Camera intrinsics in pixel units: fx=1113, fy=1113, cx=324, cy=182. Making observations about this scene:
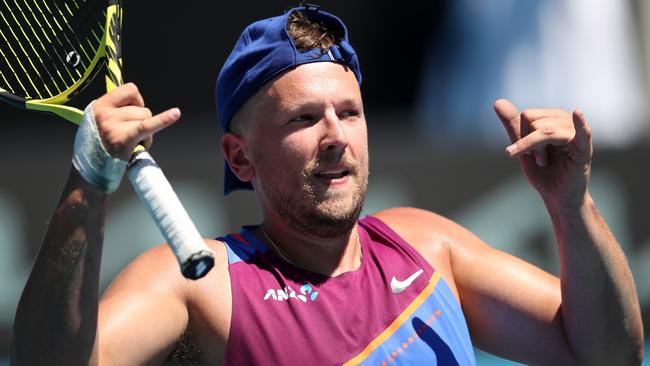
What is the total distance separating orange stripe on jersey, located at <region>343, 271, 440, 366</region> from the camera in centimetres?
329

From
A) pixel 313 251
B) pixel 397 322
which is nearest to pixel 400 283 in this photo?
pixel 397 322

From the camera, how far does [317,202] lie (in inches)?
134

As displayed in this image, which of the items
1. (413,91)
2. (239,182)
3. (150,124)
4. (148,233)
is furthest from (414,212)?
(413,91)

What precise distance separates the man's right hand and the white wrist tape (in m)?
0.01

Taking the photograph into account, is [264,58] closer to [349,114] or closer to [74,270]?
[349,114]

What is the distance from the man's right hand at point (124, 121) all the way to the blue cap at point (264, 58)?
0.66 metres

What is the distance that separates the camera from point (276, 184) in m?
3.49

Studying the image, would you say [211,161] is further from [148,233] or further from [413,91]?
[413,91]

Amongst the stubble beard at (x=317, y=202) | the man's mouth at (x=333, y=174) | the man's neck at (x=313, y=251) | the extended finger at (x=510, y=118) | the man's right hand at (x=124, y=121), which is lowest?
the man's neck at (x=313, y=251)

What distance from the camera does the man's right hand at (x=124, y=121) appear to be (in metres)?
2.75

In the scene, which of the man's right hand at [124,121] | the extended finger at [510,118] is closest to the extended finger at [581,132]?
the extended finger at [510,118]

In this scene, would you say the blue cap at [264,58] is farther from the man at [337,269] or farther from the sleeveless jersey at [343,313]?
the sleeveless jersey at [343,313]

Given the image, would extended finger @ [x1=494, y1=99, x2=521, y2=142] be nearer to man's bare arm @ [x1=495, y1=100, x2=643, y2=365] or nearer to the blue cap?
man's bare arm @ [x1=495, y1=100, x2=643, y2=365]

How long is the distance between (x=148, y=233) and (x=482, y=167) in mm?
2173
